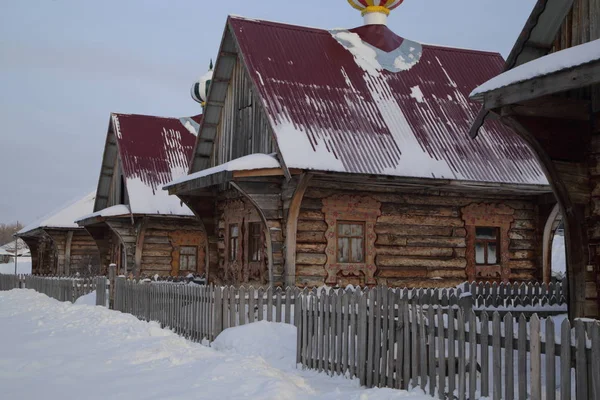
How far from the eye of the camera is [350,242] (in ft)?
52.1

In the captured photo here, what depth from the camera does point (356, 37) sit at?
63.6 feet

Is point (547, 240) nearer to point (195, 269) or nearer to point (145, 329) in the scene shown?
point (145, 329)

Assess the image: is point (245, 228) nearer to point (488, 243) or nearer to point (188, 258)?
point (488, 243)

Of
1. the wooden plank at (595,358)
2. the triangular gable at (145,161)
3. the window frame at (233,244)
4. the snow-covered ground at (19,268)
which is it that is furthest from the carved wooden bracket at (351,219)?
the snow-covered ground at (19,268)

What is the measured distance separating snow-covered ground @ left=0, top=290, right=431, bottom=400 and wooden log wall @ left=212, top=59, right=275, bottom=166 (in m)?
5.10

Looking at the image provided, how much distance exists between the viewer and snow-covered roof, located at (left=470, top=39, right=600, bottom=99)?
24.3ft

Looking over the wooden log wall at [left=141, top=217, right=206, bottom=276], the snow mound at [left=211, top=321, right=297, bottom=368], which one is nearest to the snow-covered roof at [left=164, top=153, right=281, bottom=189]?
the snow mound at [left=211, top=321, right=297, bottom=368]

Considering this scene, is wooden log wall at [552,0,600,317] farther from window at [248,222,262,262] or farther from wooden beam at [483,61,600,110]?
window at [248,222,262,262]

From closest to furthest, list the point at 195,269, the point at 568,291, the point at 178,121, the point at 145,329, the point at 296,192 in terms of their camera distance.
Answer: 1. the point at 568,291
2. the point at 145,329
3. the point at 296,192
4. the point at 195,269
5. the point at 178,121

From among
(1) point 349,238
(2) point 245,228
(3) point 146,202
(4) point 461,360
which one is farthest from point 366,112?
(3) point 146,202

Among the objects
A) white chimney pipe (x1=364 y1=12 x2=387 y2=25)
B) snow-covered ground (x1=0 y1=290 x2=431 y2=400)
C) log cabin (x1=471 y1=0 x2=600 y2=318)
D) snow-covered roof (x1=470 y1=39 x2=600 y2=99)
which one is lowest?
snow-covered ground (x1=0 y1=290 x2=431 y2=400)

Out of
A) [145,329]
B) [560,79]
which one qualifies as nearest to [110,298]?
[145,329]

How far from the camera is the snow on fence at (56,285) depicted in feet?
70.0

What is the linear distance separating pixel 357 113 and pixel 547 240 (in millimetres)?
5866
